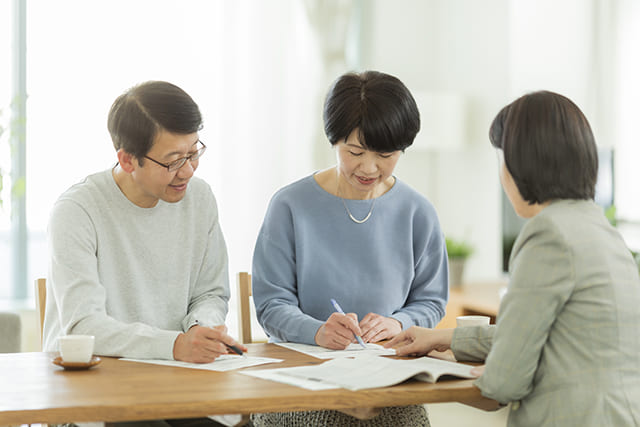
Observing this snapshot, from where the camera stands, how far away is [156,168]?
1.89 meters

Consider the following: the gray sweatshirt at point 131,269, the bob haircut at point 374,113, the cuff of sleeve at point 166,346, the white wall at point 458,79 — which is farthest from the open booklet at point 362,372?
the white wall at point 458,79

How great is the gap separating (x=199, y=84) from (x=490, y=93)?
1823 mm

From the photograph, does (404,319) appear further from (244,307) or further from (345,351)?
(244,307)

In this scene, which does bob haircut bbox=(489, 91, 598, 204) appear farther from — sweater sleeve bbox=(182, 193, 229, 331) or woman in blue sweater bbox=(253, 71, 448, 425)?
sweater sleeve bbox=(182, 193, 229, 331)

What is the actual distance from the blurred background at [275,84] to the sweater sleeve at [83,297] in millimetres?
2485

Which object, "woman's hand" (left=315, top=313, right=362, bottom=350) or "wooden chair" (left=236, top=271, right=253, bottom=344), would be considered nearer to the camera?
"woman's hand" (left=315, top=313, right=362, bottom=350)

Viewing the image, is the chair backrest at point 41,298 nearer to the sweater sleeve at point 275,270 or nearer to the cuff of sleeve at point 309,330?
the sweater sleeve at point 275,270

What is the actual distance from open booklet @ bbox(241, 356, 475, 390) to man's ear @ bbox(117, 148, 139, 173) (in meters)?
0.69

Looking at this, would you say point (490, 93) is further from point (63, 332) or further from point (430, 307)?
point (63, 332)

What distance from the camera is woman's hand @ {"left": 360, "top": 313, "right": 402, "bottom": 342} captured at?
74.1 inches

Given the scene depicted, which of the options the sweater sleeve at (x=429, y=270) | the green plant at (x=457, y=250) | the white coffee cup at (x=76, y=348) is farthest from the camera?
the green plant at (x=457, y=250)

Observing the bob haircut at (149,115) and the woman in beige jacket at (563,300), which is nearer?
the woman in beige jacket at (563,300)

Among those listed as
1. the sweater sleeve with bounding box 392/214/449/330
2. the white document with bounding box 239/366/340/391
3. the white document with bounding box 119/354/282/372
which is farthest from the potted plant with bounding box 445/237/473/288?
the white document with bounding box 239/366/340/391

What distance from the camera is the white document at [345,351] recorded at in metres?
1.73
